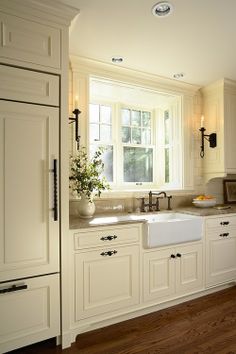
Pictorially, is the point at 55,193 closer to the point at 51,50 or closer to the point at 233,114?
the point at 51,50

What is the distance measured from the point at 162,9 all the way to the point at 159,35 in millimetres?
325

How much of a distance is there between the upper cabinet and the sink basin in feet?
3.13

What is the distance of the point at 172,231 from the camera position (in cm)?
235

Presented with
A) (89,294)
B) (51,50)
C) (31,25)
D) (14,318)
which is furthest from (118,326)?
(31,25)

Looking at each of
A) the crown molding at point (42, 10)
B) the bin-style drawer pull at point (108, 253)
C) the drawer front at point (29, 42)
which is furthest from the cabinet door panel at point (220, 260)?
the crown molding at point (42, 10)

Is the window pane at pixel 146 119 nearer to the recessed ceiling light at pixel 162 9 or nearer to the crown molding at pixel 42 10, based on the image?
the recessed ceiling light at pixel 162 9

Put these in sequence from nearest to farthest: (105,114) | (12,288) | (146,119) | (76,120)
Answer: (12,288), (76,120), (105,114), (146,119)

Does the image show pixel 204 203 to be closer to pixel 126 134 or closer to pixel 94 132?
pixel 126 134

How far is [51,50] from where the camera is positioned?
5.93 ft

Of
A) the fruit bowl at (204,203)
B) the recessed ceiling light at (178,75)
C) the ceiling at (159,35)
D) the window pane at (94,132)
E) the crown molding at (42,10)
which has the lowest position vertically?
the fruit bowl at (204,203)

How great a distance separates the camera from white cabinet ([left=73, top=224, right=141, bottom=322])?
1.95m

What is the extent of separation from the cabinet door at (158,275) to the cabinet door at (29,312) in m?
0.83

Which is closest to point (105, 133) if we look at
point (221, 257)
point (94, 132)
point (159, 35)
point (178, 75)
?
point (94, 132)

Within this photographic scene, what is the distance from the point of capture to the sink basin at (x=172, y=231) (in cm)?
223
